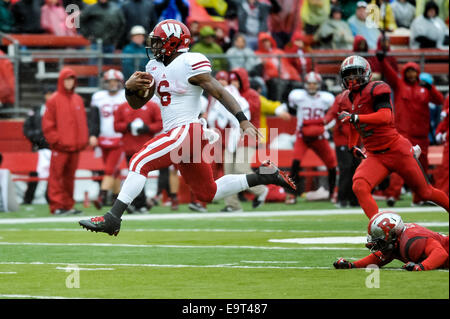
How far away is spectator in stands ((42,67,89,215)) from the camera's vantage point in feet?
52.8

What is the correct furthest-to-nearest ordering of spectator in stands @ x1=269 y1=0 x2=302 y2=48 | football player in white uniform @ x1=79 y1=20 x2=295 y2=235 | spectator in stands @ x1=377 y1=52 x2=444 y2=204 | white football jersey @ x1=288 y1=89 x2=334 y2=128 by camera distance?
spectator in stands @ x1=269 y1=0 x2=302 y2=48 → white football jersey @ x1=288 y1=89 x2=334 y2=128 → spectator in stands @ x1=377 y1=52 x2=444 y2=204 → football player in white uniform @ x1=79 y1=20 x2=295 y2=235

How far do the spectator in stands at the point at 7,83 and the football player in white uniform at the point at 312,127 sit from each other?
4.98m

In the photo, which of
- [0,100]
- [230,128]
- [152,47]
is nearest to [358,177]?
[152,47]

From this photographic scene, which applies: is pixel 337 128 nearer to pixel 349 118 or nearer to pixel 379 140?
pixel 379 140

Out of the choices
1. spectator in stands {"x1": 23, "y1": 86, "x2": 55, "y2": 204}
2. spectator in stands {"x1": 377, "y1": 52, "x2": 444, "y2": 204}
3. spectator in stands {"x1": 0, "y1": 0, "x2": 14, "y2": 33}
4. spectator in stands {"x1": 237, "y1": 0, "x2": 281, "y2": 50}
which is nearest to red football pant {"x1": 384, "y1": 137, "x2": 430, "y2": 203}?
spectator in stands {"x1": 377, "y1": 52, "x2": 444, "y2": 204}

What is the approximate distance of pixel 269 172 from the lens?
32.5 ft

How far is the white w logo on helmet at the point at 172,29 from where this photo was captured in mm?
9523

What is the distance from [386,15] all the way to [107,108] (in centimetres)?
685

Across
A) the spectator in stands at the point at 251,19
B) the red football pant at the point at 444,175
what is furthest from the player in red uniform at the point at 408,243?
the spectator in stands at the point at 251,19

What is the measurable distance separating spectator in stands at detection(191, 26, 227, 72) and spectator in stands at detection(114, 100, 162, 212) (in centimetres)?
345

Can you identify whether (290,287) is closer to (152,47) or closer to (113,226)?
(113,226)

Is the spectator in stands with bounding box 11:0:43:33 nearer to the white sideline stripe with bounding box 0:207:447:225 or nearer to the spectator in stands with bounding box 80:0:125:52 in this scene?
the spectator in stands with bounding box 80:0:125:52

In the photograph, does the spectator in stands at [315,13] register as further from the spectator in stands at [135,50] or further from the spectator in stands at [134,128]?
the spectator in stands at [134,128]
